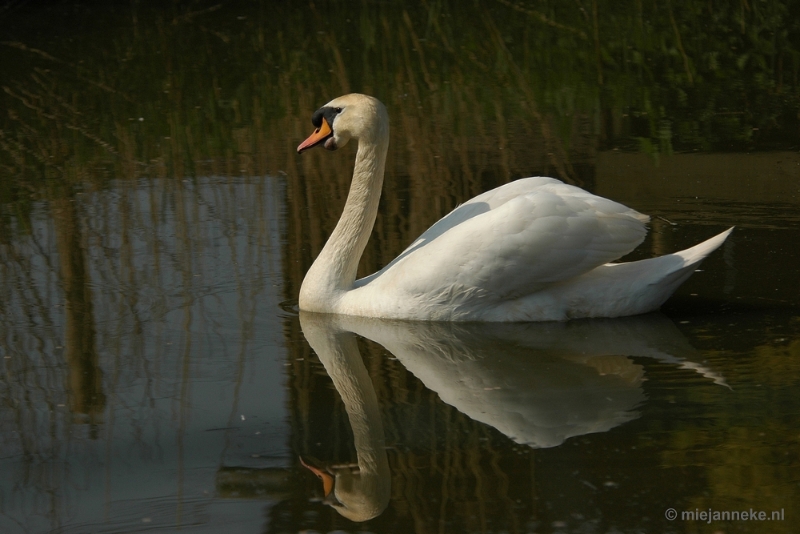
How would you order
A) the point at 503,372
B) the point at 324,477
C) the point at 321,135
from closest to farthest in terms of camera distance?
1. the point at 324,477
2. the point at 503,372
3. the point at 321,135

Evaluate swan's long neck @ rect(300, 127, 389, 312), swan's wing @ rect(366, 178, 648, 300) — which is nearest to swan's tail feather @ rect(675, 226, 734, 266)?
swan's wing @ rect(366, 178, 648, 300)

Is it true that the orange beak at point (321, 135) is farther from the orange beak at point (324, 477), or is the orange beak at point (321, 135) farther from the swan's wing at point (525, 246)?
the orange beak at point (324, 477)

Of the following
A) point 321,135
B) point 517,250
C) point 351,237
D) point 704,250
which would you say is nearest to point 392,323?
point 351,237

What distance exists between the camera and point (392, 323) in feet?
21.8

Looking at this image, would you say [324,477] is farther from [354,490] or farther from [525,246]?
[525,246]

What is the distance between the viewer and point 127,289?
7.20 meters

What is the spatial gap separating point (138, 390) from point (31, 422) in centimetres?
54

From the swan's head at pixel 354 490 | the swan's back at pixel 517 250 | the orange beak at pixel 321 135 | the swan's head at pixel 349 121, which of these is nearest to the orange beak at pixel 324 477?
the swan's head at pixel 354 490

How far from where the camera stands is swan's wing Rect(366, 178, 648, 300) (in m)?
6.31

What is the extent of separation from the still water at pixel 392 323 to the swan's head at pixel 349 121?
985mm

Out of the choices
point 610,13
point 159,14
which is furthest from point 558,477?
point 159,14

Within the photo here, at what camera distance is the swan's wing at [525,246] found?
631 centimetres

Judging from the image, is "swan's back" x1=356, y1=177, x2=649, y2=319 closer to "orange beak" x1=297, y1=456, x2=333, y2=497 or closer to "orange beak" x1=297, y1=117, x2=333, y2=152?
"orange beak" x1=297, y1=117, x2=333, y2=152

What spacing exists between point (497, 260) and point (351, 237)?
104cm
